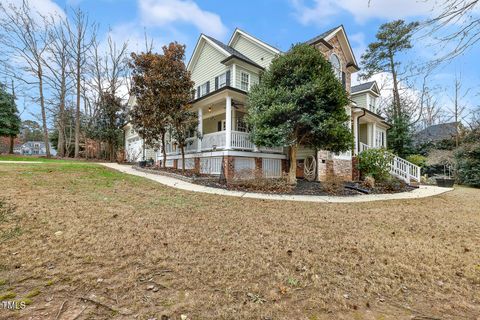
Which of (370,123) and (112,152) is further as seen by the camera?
(112,152)

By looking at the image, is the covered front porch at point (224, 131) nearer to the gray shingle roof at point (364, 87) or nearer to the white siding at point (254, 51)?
the white siding at point (254, 51)

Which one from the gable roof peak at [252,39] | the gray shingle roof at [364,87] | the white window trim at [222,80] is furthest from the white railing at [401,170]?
the white window trim at [222,80]

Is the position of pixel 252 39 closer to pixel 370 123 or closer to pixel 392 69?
pixel 370 123

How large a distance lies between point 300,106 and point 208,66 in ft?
29.9

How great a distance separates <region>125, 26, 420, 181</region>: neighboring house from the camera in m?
11.8

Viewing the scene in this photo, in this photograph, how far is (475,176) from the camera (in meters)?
15.0

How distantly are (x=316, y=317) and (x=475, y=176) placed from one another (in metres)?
19.5

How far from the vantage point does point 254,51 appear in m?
15.6

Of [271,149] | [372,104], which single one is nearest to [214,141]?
[271,149]

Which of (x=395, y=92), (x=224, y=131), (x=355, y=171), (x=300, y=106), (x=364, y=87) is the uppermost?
(x=395, y=92)

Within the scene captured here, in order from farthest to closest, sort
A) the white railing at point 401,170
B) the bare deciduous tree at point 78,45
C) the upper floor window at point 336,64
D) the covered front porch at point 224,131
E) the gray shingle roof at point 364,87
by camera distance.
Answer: the bare deciduous tree at point 78,45 < the gray shingle roof at point 364,87 < the upper floor window at point 336,64 < the white railing at point 401,170 < the covered front porch at point 224,131

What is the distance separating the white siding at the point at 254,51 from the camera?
14.7 metres

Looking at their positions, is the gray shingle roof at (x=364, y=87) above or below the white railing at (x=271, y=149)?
above

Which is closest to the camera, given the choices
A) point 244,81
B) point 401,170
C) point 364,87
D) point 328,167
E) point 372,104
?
point 328,167
